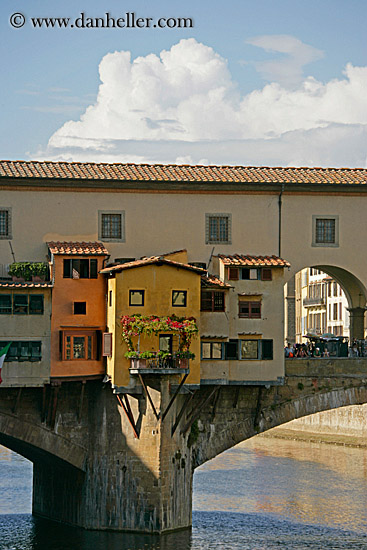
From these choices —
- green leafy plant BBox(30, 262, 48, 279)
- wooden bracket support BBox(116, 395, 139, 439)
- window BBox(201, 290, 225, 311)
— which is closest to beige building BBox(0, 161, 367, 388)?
window BBox(201, 290, 225, 311)

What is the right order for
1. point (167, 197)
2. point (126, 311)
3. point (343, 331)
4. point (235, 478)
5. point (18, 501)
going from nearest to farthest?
point (126, 311) < point (167, 197) < point (18, 501) < point (235, 478) < point (343, 331)

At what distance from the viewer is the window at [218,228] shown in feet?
195

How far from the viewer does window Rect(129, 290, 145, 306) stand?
53.6 m

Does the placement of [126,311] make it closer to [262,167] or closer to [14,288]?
[14,288]

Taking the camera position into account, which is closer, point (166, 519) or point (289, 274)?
point (166, 519)

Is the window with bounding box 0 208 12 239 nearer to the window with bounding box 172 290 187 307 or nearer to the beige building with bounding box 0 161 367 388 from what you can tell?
the beige building with bounding box 0 161 367 388

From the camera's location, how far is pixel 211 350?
56.0 m

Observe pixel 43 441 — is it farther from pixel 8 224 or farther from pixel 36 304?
pixel 8 224

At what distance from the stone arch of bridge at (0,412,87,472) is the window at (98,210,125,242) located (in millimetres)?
10425

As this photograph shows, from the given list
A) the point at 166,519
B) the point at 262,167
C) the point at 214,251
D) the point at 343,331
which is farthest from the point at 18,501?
the point at 343,331

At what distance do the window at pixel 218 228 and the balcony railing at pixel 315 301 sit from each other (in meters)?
61.4

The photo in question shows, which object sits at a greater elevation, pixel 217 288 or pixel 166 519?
pixel 217 288

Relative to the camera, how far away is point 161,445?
53781 millimetres

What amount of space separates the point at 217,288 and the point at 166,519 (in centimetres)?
1154
